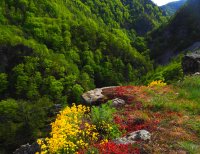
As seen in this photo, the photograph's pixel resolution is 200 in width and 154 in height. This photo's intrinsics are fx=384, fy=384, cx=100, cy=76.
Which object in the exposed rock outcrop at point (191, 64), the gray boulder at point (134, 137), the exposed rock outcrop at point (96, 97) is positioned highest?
the exposed rock outcrop at point (191, 64)

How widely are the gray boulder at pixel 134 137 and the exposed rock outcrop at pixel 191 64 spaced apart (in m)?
23.5

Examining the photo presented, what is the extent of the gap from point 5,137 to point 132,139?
87.6m

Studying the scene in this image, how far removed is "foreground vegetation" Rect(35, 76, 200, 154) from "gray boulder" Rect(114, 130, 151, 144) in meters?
0.28

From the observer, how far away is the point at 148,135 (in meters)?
17.5

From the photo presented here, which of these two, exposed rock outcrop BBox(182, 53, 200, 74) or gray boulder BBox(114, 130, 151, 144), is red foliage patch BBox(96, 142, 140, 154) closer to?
gray boulder BBox(114, 130, 151, 144)

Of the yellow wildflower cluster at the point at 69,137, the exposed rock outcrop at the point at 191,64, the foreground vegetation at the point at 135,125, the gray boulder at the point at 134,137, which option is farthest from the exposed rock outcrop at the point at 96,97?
the exposed rock outcrop at the point at 191,64

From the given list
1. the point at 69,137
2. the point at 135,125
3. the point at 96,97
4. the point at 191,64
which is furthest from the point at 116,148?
the point at 191,64

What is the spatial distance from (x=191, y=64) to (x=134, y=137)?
25.6m

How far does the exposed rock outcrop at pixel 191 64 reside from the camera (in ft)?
132

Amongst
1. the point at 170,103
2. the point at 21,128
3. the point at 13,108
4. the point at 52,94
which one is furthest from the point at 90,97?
the point at 52,94

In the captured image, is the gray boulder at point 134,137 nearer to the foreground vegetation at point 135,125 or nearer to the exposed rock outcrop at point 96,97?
the foreground vegetation at point 135,125

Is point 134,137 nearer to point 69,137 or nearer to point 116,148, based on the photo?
point 116,148

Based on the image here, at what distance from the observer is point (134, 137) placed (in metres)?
17.2

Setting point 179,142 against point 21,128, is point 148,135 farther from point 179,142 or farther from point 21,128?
point 21,128
